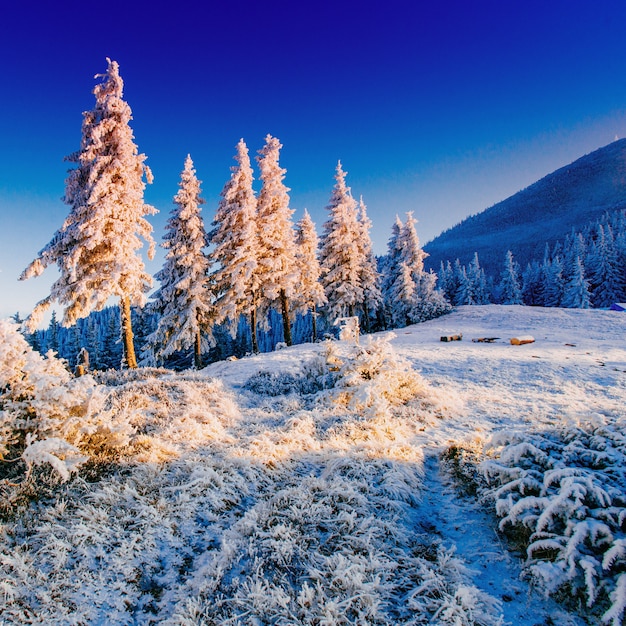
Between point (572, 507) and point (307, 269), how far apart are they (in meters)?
26.9

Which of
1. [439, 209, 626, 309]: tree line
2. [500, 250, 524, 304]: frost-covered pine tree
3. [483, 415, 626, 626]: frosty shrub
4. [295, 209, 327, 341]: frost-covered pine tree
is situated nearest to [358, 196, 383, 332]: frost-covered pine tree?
[295, 209, 327, 341]: frost-covered pine tree

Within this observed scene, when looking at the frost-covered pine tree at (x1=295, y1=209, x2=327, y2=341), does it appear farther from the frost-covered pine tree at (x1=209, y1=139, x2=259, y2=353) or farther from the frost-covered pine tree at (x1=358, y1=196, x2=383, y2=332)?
the frost-covered pine tree at (x1=358, y1=196, x2=383, y2=332)

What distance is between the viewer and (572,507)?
3939mm

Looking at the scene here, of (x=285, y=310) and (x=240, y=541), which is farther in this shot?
(x=285, y=310)

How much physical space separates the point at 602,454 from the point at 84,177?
67.5ft

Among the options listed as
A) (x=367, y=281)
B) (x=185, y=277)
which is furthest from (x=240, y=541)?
(x=367, y=281)

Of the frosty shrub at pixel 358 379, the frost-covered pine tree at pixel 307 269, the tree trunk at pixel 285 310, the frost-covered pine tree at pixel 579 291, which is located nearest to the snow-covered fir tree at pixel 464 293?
the frost-covered pine tree at pixel 579 291

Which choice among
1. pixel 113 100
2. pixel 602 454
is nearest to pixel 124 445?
pixel 602 454

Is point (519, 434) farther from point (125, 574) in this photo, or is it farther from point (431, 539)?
point (125, 574)

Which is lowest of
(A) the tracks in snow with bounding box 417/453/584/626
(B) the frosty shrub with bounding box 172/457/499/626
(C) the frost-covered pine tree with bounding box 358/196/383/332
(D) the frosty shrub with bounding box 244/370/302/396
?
(A) the tracks in snow with bounding box 417/453/584/626

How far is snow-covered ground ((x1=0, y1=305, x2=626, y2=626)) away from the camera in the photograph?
11.6 ft

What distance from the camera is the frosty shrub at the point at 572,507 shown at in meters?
3.44

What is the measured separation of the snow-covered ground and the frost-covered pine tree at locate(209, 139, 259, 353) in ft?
45.8

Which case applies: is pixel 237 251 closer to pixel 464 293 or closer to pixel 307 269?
pixel 307 269
